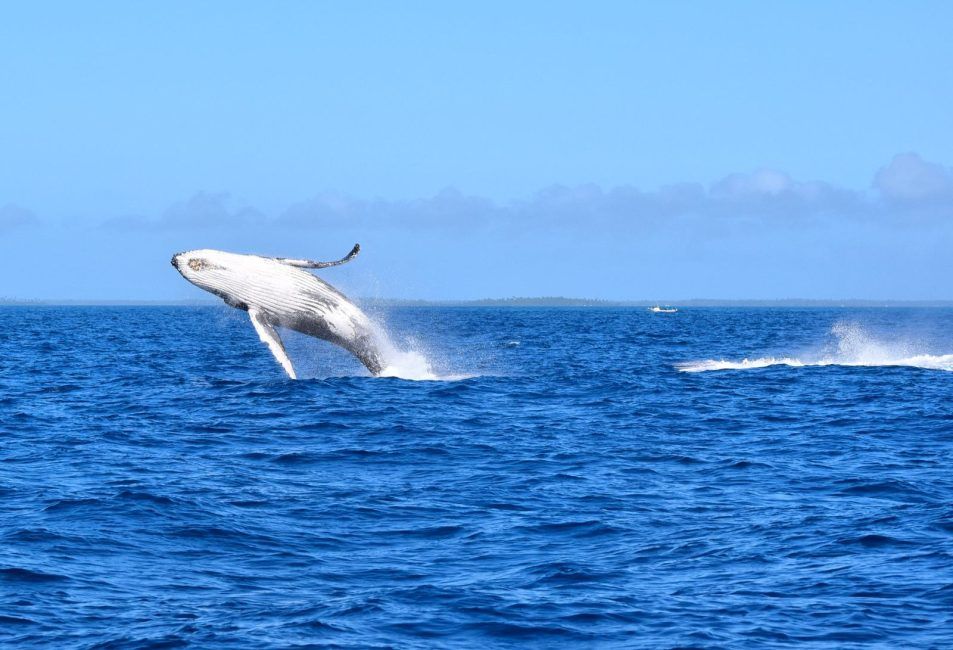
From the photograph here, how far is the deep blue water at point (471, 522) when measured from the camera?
10.5 metres

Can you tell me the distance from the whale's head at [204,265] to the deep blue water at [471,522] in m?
2.94

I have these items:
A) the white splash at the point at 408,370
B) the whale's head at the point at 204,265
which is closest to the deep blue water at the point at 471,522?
the whale's head at the point at 204,265

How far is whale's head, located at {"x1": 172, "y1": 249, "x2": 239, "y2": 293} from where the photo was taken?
23078mm

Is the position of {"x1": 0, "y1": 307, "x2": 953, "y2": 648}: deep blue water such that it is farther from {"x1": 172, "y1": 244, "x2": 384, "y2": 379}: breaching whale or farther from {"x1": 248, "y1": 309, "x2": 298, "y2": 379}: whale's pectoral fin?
{"x1": 172, "y1": 244, "x2": 384, "y2": 379}: breaching whale

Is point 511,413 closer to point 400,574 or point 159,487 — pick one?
point 159,487

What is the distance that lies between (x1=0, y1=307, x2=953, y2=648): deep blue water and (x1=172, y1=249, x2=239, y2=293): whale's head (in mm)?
2940

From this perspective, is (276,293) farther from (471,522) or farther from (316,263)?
(471,522)

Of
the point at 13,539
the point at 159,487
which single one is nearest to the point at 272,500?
the point at 159,487

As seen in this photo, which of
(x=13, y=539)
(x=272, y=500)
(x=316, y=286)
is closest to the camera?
(x=13, y=539)

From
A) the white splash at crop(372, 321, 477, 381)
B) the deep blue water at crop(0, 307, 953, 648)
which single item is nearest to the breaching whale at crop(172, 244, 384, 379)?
the deep blue water at crop(0, 307, 953, 648)

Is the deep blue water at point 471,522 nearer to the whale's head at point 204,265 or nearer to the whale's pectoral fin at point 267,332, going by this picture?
the whale's pectoral fin at point 267,332

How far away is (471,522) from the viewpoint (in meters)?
14.4

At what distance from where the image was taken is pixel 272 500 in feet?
51.2

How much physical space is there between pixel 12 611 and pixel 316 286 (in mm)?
14074
